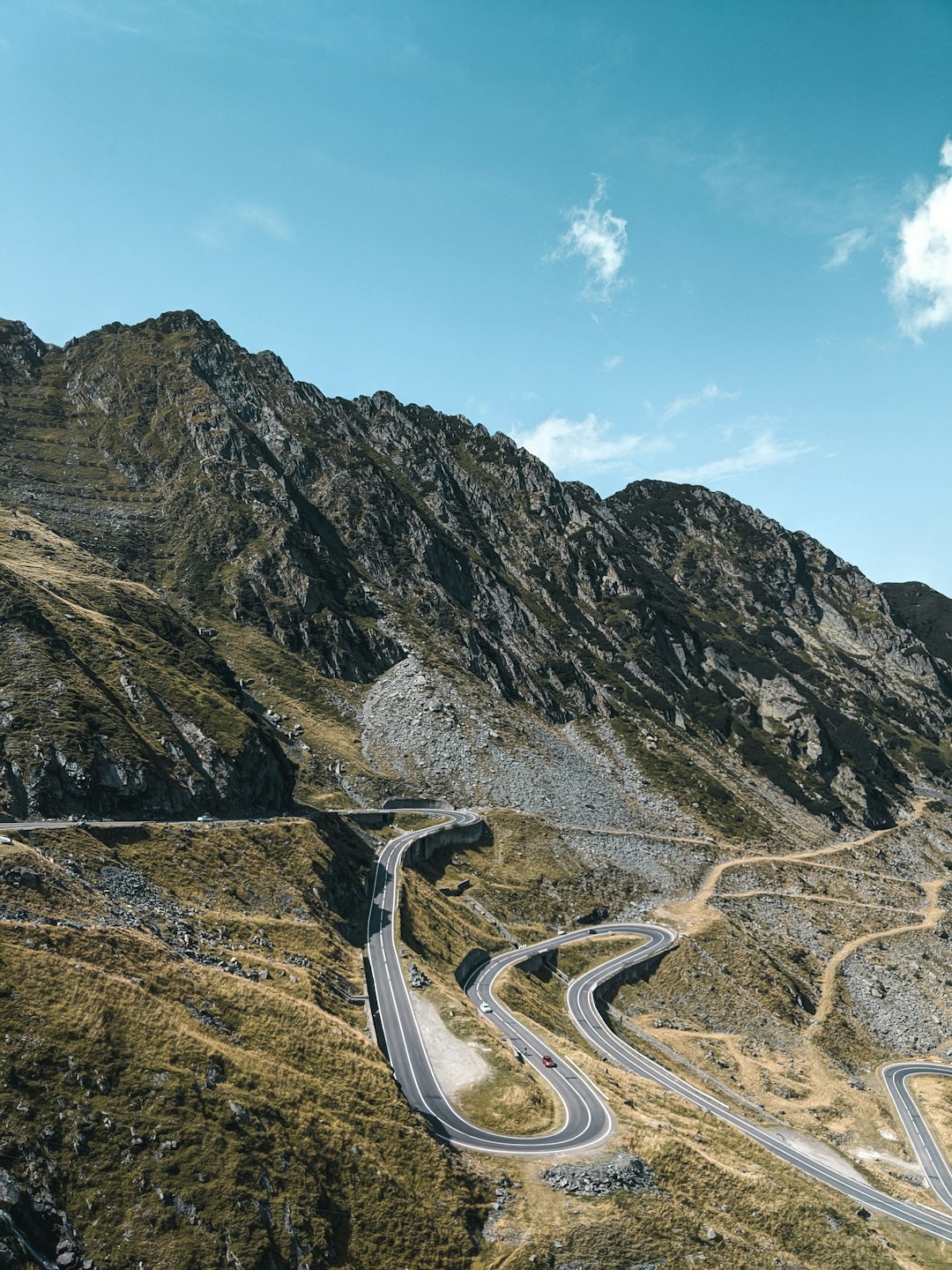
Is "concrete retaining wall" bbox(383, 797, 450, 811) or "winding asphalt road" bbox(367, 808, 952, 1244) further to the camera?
"concrete retaining wall" bbox(383, 797, 450, 811)

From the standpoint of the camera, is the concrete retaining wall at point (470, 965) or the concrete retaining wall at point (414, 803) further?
the concrete retaining wall at point (414, 803)

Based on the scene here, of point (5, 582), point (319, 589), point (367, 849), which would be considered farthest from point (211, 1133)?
point (319, 589)

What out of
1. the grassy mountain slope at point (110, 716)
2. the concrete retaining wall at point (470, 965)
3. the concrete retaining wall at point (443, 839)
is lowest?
the concrete retaining wall at point (470, 965)

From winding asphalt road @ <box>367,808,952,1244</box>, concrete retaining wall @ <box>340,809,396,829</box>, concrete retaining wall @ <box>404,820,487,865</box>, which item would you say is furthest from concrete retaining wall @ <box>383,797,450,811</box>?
winding asphalt road @ <box>367,808,952,1244</box>

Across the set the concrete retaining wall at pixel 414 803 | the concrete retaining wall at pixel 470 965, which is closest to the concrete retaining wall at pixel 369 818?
the concrete retaining wall at pixel 414 803

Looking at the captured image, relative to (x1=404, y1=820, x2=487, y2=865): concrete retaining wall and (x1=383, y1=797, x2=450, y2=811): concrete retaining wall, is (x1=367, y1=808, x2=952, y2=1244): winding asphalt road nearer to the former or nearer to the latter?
(x1=404, y1=820, x2=487, y2=865): concrete retaining wall

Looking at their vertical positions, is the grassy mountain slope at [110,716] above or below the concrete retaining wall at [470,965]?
above

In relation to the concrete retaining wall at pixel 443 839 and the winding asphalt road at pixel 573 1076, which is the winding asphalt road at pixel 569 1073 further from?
the concrete retaining wall at pixel 443 839

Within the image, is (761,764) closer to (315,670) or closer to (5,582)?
(315,670)
